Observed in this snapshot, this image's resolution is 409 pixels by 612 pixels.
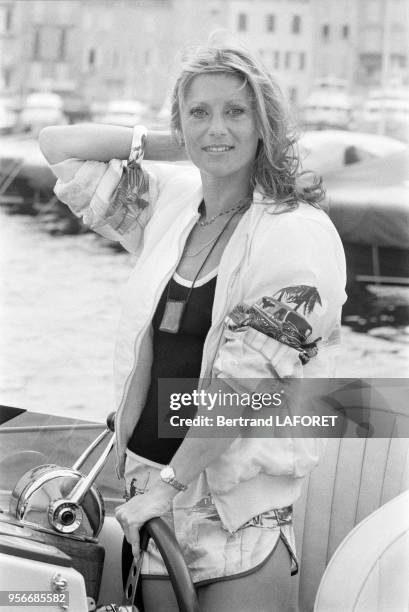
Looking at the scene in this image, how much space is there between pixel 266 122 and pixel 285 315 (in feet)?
0.74

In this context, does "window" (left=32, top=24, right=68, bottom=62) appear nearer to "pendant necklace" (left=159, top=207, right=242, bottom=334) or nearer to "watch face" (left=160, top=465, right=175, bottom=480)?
"pendant necklace" (left=159, top=207, right=242, bottom=334)

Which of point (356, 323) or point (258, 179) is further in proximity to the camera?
point (356, 323)

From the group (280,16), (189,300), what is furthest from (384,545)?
(280,16)

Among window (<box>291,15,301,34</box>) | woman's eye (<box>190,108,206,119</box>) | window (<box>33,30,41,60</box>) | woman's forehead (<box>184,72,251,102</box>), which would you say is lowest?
window (<box>33,30,41,60</box>)

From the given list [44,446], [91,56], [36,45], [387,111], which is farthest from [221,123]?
[91,56]

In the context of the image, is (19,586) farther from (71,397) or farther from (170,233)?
(71,397)

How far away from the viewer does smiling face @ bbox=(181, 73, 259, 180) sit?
103 centimetres

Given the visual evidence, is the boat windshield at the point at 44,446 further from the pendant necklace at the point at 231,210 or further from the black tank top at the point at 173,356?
the pendant necklace at the point at 231,210

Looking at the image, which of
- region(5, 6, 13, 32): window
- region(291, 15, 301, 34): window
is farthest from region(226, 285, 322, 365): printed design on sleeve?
region(291, 15, 301, 34): window

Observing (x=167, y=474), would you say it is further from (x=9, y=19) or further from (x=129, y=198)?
(x=9, y=19)

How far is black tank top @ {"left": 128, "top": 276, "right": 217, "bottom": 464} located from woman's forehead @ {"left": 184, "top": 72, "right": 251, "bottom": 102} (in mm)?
204

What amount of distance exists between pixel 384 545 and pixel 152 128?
2.09ft

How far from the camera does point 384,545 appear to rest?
0.99m

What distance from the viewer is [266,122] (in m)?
1.04
